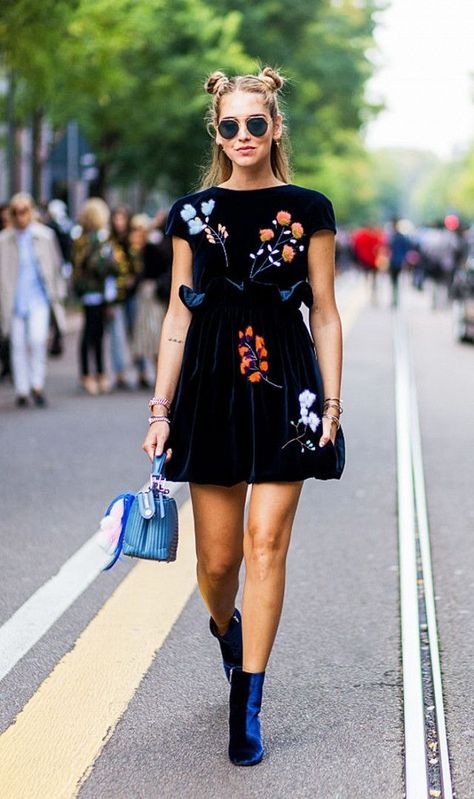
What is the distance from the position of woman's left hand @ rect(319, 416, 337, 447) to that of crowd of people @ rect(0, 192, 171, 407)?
874 cm

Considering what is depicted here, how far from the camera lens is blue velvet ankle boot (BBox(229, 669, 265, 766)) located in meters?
3.86

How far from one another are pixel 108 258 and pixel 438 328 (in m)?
13.2

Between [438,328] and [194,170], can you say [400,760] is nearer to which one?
[438,328]

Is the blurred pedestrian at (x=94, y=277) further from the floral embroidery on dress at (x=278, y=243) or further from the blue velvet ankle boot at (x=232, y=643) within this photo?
the floral embroidery on dress at (x=278, y=243)

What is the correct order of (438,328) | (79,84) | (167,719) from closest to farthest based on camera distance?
(167,719), (79,84), (438,328)

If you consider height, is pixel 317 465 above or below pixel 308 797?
above

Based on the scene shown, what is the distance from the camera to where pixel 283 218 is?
3896 millimetres

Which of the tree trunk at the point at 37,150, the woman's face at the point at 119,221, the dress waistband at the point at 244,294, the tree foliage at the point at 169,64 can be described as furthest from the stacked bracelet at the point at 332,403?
the tree trunk at the point at 37,150

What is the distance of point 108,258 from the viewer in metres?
13.5

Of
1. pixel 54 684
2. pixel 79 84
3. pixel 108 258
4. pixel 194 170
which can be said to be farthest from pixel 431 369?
pixel 194 170

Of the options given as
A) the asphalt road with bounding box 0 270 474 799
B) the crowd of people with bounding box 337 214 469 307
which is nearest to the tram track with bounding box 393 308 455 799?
the asphalt road with bounding box 0 270 474 799

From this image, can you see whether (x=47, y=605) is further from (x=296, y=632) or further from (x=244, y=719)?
(x=244, y=719)

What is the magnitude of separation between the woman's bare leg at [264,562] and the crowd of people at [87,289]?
346 inches

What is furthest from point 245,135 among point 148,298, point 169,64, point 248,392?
point 169,64
